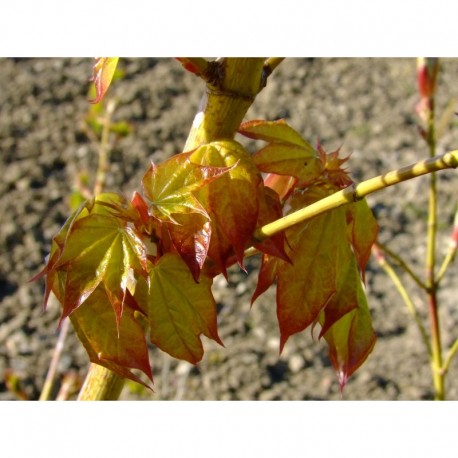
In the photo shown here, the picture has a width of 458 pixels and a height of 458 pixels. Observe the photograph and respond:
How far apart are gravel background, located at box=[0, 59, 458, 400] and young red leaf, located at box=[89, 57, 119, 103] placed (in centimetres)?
112

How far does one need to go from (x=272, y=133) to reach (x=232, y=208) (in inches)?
5.0

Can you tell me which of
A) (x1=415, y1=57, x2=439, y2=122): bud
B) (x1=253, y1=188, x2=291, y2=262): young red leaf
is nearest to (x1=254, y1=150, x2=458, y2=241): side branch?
(x1=253, y1=188, x2=291, y2=262): young red leaf

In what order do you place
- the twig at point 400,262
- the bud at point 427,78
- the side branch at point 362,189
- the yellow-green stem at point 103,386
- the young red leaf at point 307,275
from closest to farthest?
the side branch at point 362,189
the young red leaf at point 307,275
the yellow-green stem at point 103,386
the twig at point 400,262
the bud at point 427,78

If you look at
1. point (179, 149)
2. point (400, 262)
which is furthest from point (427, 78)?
point (179, 149)

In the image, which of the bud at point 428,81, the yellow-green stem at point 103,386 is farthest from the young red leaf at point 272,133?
the bud at point 428,81

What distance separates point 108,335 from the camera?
55 centimetres

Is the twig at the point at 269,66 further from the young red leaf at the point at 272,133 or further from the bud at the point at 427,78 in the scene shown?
the bud at the point at 427,78

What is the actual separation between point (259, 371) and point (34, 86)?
5.46ft

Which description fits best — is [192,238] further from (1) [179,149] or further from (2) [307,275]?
(1) [179,149]

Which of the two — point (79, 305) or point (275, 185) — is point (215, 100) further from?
point (79, 305)

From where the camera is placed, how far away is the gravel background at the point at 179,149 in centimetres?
212

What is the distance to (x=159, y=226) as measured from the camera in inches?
21.5

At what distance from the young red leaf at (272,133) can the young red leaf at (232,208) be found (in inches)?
3.2
